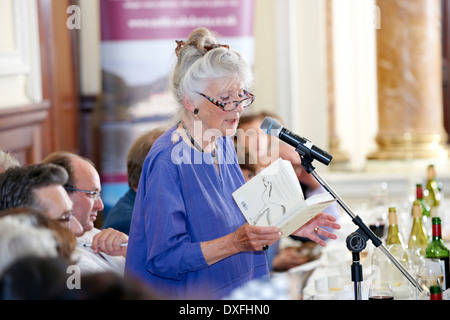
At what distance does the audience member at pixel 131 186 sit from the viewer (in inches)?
82.2

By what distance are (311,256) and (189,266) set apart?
179cm

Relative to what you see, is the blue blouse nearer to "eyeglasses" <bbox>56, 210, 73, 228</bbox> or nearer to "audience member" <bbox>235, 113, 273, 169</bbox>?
"eyeglasses" <bbox>56, 210, 73, 228</bbox>

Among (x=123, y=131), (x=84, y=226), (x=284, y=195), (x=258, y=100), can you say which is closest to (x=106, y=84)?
(x=123, y=131)

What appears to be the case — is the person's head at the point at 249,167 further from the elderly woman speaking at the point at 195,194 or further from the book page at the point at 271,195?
the book page at the point at 271,195

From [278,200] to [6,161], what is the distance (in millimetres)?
823

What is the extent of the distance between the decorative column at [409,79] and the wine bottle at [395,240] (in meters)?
2.75

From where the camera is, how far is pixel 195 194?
1.83 meters

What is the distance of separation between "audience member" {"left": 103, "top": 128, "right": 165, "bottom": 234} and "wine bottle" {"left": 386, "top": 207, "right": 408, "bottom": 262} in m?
0.85

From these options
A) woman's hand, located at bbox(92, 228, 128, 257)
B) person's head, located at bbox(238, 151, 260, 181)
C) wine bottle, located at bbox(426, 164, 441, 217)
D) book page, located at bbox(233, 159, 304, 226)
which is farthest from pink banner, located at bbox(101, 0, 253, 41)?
book page, located at bbox(233, 159, 304, 226)

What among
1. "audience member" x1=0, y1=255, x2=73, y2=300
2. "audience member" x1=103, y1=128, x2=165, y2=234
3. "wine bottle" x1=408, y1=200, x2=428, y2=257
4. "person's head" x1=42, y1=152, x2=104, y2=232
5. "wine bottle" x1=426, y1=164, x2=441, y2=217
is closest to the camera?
"audience member" x1=0, y1=255, x2=73, y2=300

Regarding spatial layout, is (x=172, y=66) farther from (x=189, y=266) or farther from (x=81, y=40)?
(x=81, y=40)

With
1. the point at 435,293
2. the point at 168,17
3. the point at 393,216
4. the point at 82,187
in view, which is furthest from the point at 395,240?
the point at 168,17

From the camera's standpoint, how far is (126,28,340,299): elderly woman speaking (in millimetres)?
1762

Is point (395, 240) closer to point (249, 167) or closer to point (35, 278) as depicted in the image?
point (249, 167)
